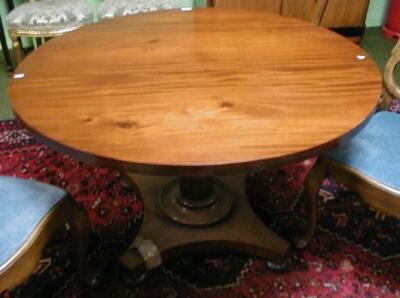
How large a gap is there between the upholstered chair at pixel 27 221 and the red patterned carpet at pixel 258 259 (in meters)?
0.30

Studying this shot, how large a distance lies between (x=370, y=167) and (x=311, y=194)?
0.22 metres

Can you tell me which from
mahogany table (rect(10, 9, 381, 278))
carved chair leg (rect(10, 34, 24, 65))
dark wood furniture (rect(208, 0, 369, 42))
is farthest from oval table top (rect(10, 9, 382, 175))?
dark wood furniture (rect(208, 0, 369, 42))

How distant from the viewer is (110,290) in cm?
129

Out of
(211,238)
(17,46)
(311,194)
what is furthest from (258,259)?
(17,46)

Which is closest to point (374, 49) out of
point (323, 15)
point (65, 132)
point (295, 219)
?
point (323, 15)

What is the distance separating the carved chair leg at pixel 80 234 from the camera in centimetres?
110

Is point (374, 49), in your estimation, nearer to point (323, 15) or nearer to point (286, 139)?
point (323, 15)

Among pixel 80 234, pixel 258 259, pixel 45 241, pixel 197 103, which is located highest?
pixel 197 103

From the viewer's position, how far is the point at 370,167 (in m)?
1.12

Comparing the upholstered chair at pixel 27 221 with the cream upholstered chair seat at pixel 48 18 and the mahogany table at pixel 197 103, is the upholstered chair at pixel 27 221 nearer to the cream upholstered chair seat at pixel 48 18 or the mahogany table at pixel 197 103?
the mahogany table at pixel 197 103

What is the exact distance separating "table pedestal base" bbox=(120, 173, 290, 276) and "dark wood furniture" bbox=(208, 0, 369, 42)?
1.65 meters

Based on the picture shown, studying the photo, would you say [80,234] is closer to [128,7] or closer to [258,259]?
[258,259]

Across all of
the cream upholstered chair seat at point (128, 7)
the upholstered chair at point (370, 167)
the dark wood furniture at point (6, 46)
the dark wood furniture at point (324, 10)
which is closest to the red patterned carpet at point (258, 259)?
the upholstered chair at point (370, 167)

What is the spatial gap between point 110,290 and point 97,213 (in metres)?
0.35
